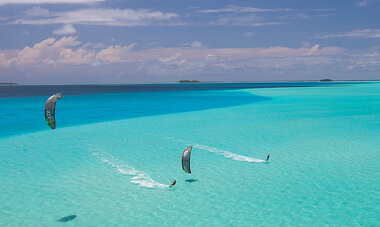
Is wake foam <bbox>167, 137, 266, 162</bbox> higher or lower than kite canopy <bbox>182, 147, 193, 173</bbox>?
lower

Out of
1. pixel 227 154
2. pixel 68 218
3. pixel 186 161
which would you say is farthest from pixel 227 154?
pixel 68 218

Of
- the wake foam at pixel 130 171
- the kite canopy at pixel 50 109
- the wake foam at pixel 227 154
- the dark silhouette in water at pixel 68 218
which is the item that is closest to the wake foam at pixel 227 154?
the wake foam at pixel 227 154

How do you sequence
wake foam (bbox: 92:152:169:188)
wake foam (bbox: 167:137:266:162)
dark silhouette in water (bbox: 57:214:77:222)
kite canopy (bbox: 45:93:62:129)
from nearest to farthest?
1. dark silhouette in water (bbox: 57:214:77:222)
2. kite canopy (bbox: 45:93:62:129)
3. wake foam (bbox: 92:152:169:188)
4. wake foam (bbox: 167:137:266:162)

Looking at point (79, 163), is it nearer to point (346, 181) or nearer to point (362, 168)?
point (346, 181)

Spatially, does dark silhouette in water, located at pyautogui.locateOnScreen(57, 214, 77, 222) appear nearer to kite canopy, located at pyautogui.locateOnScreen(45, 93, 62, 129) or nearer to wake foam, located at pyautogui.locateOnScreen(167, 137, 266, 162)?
kite canopy, located at pyautogui.locateOnScreen(45, 93, 62, 129)

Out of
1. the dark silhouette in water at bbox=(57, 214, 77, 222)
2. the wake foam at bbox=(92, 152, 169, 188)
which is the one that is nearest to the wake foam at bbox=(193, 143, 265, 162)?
the wake foam at bbox=(92, 152, 169, 188)

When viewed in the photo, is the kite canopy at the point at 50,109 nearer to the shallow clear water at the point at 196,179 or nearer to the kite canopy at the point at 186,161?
the shallow clear water at the point at 196,179

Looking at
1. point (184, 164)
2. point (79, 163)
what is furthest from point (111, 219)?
point (79, 163)

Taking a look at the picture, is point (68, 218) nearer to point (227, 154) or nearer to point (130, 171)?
point (130, 171)
